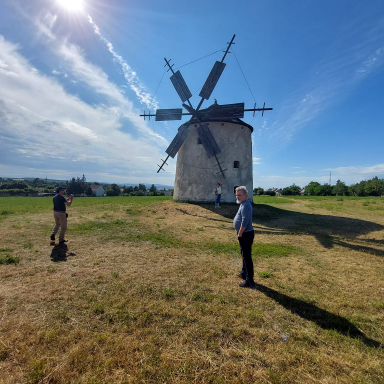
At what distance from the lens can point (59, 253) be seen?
6.41 metres

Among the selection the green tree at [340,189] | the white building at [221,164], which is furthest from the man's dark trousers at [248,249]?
the green tree at [340,189]

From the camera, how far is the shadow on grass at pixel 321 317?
3.16 m

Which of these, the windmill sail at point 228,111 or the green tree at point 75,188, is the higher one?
the windmill sail at point 228,111

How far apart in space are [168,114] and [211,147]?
5.61 metres

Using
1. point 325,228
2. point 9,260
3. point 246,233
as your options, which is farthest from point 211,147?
point 9,260

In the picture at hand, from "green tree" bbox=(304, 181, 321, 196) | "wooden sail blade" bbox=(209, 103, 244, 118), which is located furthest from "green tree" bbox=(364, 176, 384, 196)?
"wooden sail blade" bbox=(209, 103, 244, 118)

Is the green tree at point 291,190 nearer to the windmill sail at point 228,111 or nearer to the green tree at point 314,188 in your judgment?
the green tree at point 314,188

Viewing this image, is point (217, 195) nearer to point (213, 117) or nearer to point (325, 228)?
point (213, 117)

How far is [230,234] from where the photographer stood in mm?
9594

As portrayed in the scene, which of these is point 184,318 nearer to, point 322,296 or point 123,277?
point 123,277

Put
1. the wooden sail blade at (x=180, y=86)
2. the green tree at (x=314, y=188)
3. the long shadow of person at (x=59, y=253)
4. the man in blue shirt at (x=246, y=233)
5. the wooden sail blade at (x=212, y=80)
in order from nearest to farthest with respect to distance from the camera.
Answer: the man in blue shirt at (x=246, y=233)
the long shadow of person at (x=59, y=253)
the wooden sail blade at (x=212, y=80)
the wooden sail blade at (x=180, y=86)
the green tree at (x=314, y=188)

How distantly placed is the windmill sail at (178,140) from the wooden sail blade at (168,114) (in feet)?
4.52

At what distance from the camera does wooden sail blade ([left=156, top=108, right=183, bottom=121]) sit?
19.0 metres

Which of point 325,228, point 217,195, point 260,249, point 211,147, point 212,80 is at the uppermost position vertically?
point 212,80
